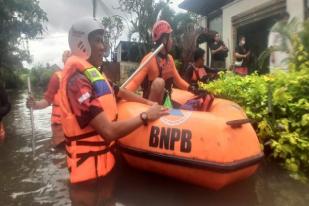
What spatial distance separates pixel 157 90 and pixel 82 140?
217 cm

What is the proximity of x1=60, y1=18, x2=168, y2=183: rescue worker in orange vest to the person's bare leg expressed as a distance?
1921 mm

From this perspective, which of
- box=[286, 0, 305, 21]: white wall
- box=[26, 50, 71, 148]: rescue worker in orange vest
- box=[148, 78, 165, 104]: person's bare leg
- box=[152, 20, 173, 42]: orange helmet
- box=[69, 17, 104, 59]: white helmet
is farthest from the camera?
box=[286, 0, 305, 21]: white wall

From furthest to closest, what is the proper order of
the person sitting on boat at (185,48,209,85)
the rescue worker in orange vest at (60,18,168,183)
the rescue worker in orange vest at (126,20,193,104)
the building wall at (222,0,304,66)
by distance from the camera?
the building wall at (222,0,304,66) → the person sitting on boat at (185,48,209,85) → the rescue worker in orange vest at (126,20,193,104) → the rescue worker in orange vest at (60,18,168,183)

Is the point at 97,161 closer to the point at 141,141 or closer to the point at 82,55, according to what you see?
the point at 82,55

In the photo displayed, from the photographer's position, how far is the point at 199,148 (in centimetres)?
344

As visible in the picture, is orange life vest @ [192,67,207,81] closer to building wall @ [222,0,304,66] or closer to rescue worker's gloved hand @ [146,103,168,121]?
building wall @ [222,0,304,66]

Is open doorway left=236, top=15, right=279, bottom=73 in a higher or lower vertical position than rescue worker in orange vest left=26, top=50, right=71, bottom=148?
higher

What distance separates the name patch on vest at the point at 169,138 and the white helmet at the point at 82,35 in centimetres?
125

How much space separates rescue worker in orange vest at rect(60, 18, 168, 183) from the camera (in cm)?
244

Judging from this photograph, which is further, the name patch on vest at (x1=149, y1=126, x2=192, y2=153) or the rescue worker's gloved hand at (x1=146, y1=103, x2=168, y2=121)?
the name patch on vest at (x1=149, y1=126, x2=192, y2=153)

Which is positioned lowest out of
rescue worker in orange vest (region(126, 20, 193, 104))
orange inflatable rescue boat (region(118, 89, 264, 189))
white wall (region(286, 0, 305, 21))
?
orange inflatable rescue boat (region(118, 89, 264, 189))

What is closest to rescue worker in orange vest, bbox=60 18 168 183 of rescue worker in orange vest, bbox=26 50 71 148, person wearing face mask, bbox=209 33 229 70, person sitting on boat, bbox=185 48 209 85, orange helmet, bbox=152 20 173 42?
rescue worker in orange vest, bbox=26 50 71 148

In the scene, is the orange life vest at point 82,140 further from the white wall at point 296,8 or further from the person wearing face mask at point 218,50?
the person wearing face mask at point 218,50

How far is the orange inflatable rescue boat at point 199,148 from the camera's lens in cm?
340
